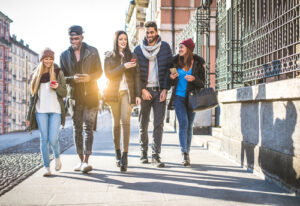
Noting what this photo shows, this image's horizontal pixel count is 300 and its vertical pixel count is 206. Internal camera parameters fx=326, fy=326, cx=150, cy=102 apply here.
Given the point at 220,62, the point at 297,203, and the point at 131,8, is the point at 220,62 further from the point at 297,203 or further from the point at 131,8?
the point at 131,8

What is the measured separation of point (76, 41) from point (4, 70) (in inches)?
3139

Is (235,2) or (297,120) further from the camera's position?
(235,2)

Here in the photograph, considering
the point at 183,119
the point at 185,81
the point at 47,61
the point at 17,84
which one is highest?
the point at 17,84

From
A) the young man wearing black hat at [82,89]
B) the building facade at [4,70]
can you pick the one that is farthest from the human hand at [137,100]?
the building facade at [4,70]

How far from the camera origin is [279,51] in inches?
182

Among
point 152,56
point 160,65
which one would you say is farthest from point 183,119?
point 152,56

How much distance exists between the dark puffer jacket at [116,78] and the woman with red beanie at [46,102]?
67cm

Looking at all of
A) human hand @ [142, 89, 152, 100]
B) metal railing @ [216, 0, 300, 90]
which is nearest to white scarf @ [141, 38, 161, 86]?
human hand @ [142, 89, 152, 100]

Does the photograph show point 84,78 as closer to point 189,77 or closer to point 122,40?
point 122,40

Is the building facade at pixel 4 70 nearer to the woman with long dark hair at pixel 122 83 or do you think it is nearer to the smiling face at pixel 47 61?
the smiling face at pixel 47 61

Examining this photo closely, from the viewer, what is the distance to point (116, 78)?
Answer: 5.00 m

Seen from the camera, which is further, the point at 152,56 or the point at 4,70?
the point at 4,70

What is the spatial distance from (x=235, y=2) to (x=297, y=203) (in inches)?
157

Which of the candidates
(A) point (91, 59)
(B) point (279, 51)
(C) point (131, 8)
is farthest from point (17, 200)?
(C) point (131, 8)
